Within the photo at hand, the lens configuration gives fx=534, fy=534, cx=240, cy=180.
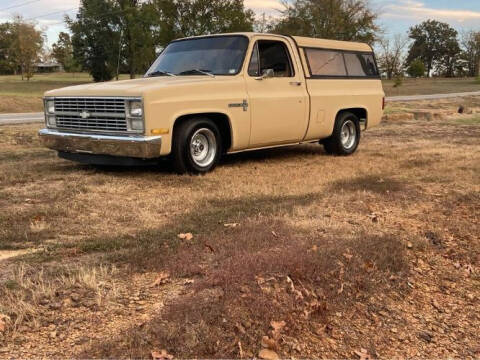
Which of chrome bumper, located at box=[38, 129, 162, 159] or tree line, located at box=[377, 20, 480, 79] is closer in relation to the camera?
chrome bumper, located at box=[38, 129, 162, 159]

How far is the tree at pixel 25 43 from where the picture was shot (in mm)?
66188

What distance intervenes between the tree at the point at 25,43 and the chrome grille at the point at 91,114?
203 ft

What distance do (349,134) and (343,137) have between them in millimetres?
276

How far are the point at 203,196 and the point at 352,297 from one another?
9.02 feet

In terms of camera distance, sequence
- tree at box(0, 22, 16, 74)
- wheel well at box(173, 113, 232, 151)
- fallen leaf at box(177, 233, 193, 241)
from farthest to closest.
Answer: tree at box(0, 22, 16, 74), wheel well at box(173, 113, 232, 151), fallen leaf at box(177, 233, 193, 241)

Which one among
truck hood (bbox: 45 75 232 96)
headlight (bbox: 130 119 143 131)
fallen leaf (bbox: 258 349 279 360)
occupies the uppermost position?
truck hood (bbox: 45 75 232 96)

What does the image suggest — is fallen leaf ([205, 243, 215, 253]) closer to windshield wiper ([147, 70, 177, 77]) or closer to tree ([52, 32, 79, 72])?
windshield wiper ([147, 70, 177, 77])

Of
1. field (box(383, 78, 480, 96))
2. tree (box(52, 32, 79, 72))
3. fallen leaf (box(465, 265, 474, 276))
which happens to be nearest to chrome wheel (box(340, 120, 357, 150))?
fallen leaf (box(465, 265, 474, 276))

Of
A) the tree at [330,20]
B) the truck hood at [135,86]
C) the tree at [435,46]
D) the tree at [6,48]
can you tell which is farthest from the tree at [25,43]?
the truck hood at [135,86]

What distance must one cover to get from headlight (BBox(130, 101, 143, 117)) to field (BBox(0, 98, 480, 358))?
0.85 metres

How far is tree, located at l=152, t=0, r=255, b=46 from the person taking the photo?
4169 centimetres

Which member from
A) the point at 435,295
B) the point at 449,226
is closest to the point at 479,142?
the point at 449,226

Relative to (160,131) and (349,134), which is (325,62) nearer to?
(349,134)

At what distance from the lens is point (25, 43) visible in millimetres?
65875
